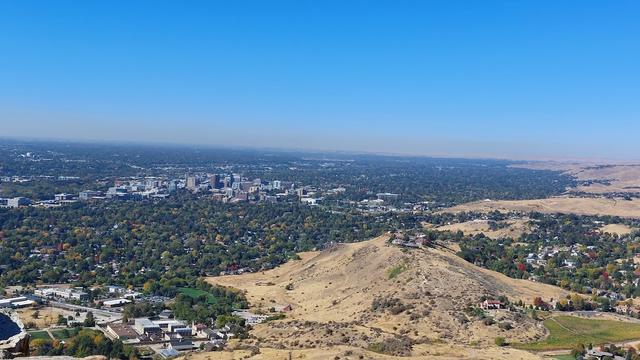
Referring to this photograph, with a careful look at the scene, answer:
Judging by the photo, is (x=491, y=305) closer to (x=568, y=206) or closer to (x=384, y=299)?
(x=384, y=299)

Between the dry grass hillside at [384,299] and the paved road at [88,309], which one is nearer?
the dry grass hillside at [384,299]

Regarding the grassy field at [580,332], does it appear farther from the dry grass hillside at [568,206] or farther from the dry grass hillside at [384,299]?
the dry grass hillside at [568,206]


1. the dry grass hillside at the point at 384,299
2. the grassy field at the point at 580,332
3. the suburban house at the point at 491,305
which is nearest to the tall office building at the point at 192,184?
the dry grass hillside at the point at 384,299

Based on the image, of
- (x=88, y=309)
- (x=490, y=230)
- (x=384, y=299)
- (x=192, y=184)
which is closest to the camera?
(x=384, y=299)

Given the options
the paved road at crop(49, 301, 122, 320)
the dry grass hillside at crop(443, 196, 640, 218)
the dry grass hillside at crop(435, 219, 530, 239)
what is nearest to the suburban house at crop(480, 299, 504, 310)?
the paved road at crop(49, 301, 122, 320)

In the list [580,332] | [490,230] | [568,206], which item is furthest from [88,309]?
[568,206]

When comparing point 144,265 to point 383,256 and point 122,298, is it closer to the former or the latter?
point 122,298

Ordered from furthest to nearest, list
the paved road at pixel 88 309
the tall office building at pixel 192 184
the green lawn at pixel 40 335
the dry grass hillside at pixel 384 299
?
the tall office building at pixel 192 184 < the paved road at pixel 88 309 < the green lawn at pixel 40 335 < the dry grass hillside at pixel 384 299
